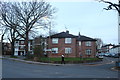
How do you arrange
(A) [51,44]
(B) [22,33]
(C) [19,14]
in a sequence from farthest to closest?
(A) [51,44] < (B) [22,33] < (C) [19,14]

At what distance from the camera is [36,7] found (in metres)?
45.9

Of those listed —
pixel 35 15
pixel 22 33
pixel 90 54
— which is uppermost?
pixel 35 15

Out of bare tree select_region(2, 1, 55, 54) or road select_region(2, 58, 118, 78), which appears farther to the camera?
bare tree select_region(2, 1, 55, 54)

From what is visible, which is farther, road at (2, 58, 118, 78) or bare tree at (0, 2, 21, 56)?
bare tree at (0, 2, 21, 56)

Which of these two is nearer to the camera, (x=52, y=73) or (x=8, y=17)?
(x=52, y=73)

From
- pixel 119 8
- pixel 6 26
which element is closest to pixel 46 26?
pixel 6 26

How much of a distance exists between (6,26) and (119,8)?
3034 cm

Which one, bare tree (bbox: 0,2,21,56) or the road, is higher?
bare tree (bbox: 0,2,21,56)

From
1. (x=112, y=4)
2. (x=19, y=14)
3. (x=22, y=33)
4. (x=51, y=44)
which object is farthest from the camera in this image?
(x=51, y=44)

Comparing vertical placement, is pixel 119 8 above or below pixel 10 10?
below

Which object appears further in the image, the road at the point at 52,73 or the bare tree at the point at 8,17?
the bare tree at the point at 8,17

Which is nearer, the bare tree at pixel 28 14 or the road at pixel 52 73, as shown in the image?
the road at pixel 52 73

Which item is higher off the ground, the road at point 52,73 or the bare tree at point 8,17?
the bare tree at point 8,17

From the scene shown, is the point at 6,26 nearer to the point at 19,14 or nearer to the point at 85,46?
the point at 19,14
